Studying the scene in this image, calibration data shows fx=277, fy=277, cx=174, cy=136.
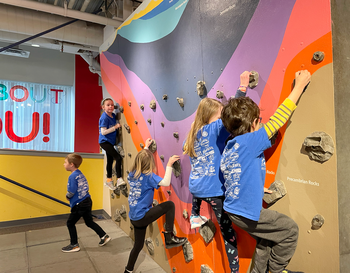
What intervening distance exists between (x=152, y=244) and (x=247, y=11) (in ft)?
7.94

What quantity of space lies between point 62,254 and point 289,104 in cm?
300

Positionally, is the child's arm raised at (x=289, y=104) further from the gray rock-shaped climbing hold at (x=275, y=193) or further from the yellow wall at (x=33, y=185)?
the yellow wall at (x=33, y=185)

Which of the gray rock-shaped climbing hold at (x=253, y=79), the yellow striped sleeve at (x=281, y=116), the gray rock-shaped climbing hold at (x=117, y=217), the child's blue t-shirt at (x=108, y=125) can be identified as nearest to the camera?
the yellow striped sleeve at (x=281, y=116)

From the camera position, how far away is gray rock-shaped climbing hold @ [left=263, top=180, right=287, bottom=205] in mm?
1518

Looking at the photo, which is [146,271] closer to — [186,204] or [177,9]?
[186,204]

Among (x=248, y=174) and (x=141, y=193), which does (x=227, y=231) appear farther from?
(x=141, y=193)

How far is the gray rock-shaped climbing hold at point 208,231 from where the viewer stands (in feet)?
6.70

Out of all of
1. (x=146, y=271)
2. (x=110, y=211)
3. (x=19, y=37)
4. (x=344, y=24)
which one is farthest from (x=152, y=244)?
(x=19, y=37)

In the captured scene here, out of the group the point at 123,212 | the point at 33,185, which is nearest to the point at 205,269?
the point at 123,212

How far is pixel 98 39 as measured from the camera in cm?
506

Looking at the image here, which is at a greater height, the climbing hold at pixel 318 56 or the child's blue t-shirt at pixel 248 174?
the climbing hold at pixel 318 56

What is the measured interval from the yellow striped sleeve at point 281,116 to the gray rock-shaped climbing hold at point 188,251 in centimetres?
137

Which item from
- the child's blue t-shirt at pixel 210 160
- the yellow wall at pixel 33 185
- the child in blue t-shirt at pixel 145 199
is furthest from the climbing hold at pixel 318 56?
the yellow wall at pixel 33 185

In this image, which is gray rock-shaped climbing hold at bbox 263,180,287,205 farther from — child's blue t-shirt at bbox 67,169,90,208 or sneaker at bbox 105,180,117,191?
sneaker at bbox 105,180,117,191
